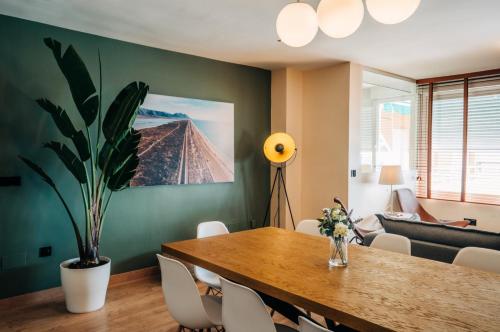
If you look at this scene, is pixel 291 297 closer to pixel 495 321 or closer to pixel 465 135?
pixel 495 321

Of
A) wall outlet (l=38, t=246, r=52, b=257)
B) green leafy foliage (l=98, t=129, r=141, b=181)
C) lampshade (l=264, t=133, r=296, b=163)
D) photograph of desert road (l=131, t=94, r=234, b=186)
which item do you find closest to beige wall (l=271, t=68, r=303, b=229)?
lampshade (l=264, t=133, r=296, b=163)

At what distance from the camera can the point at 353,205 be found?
15.8 feet

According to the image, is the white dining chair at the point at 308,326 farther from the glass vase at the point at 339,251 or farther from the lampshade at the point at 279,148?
the lampshade at the point at 279,148

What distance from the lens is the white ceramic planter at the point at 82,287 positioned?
119 inches

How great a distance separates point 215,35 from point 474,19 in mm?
2407

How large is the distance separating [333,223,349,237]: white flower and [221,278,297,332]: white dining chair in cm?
58

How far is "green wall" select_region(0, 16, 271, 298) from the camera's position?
126 inches

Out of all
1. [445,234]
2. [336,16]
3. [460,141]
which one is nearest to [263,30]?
[336,16]

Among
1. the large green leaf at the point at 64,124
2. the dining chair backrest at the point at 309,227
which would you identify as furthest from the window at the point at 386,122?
the large green leaf at the point at 64,124

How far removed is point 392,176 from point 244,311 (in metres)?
3.86

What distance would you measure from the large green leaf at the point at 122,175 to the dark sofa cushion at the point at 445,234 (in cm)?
229

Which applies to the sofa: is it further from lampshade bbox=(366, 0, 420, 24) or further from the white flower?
lampshade bbox=(366, 0, 420, 24)

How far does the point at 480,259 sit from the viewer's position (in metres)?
2.10

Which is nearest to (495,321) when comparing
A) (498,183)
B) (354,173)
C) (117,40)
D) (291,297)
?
(291,297)
